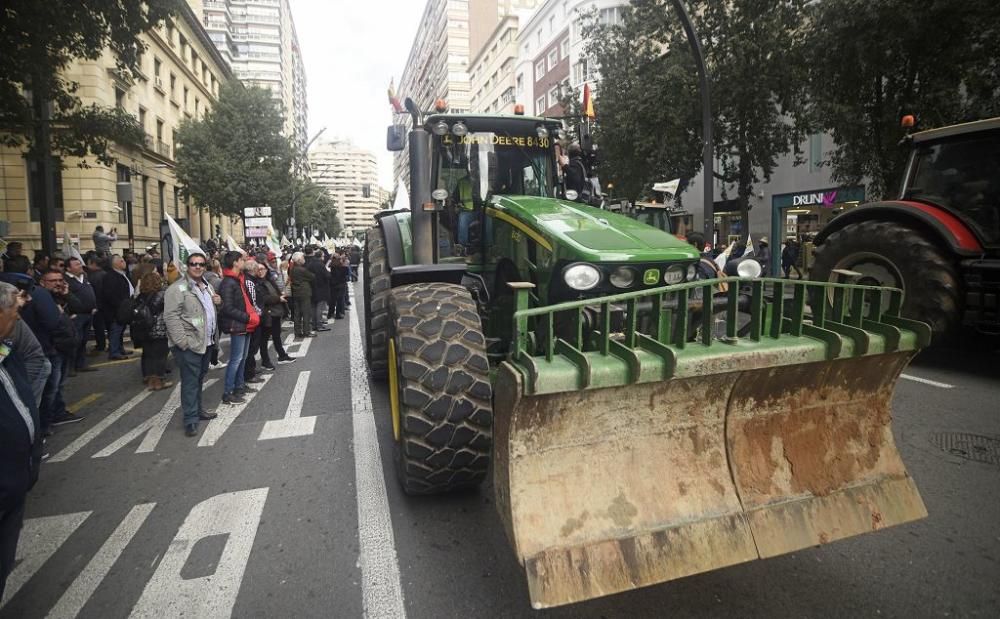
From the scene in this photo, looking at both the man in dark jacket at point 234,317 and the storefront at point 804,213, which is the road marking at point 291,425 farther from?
the storefront at point 804,213

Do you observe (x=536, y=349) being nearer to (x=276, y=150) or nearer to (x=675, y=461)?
(x=675, y=461)

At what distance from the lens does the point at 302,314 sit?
37.9 ft

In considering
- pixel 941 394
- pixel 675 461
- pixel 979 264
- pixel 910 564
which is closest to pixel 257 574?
pixel 675 461

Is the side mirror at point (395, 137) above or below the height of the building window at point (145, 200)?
below

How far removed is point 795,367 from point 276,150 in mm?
33334

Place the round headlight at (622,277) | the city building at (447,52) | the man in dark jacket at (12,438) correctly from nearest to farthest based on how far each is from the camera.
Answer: the man in dark jacket at (12,438)
the round headlight at (622,277)
the city building at (447,52)

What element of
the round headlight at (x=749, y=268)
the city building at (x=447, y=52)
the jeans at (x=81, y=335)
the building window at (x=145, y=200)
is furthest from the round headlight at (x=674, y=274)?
the city building at (x=447, y=52)

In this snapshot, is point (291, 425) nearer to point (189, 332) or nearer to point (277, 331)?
point (189, 332)

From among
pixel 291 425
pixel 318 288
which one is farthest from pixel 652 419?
pixel 318 288

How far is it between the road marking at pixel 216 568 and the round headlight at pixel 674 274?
3.04 metres

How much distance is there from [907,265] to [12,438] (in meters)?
7.89

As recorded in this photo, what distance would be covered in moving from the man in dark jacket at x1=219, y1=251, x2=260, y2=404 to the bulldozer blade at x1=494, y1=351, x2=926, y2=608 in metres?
5.01

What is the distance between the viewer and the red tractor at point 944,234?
20.0 ft

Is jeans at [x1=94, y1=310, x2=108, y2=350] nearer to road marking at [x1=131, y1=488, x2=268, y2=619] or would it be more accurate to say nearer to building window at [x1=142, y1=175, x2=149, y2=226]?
road marking at [x1=131, y1=488, x2=268, y2=619]
